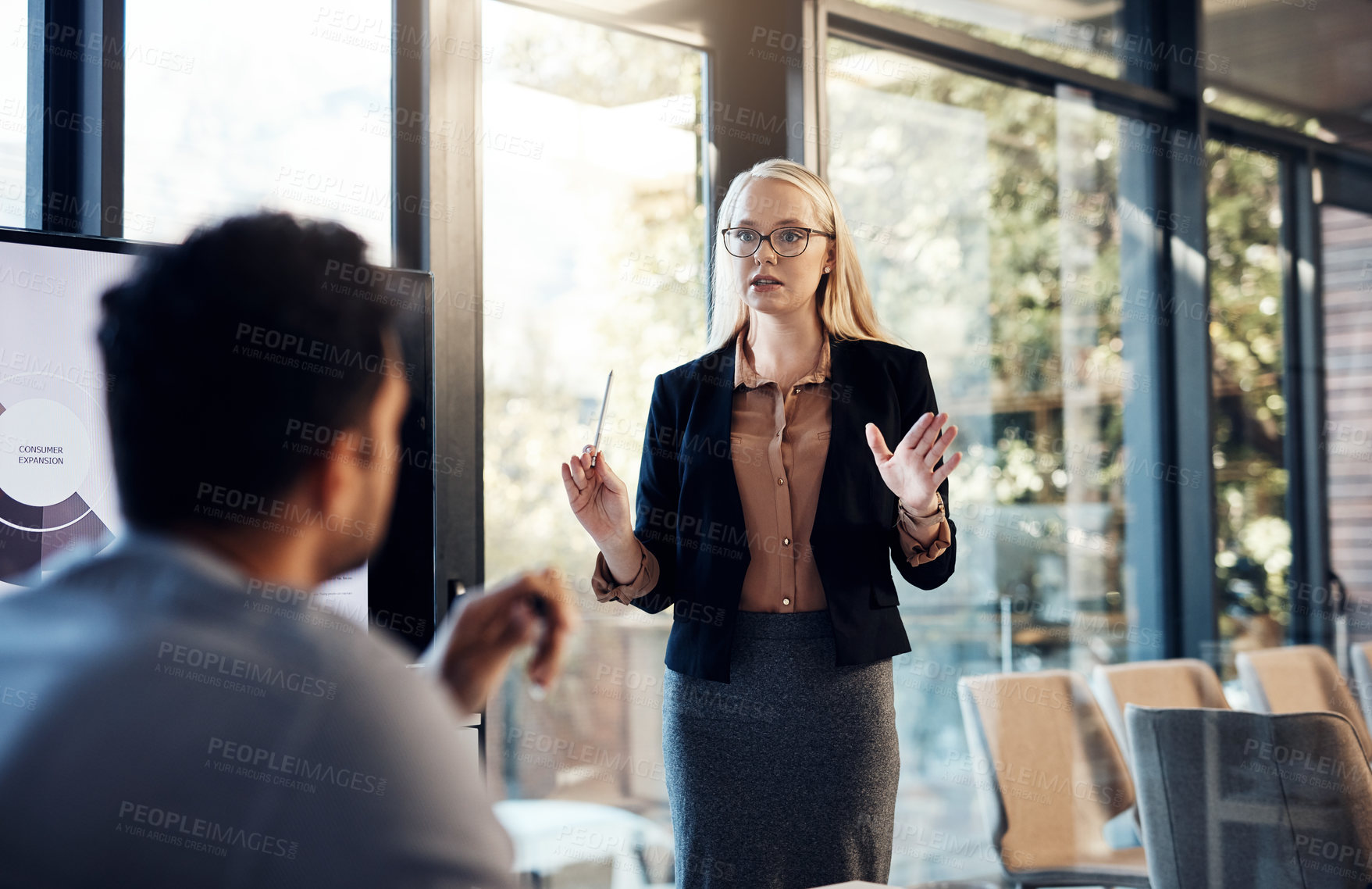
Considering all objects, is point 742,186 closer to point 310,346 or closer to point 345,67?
point 345,67

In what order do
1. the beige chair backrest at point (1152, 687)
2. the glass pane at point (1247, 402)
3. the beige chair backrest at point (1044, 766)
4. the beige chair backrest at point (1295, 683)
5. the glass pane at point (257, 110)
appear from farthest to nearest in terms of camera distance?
the glass pane at point (1247, 402) < the beige chair backrest at point (1295, 683) < the beige chair backrest at point (1152, 687) < the beige chair backrest at point (1044, 766) < the glass pane at point (257, 110)

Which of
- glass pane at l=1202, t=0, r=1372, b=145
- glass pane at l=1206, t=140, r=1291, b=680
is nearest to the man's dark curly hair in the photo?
glass pane at l=1206, t=140, r=1291, b=680

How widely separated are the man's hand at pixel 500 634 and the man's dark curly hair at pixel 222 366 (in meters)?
0.14

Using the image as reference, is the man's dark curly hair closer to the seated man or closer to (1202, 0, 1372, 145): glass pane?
the seated man

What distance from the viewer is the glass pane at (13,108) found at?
84.4 inches

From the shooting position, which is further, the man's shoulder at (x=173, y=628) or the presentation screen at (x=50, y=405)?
the presentation screen at (x=50, y=405)

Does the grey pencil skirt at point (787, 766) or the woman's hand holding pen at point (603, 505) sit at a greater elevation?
the woman's hand holding pen at point (603, 505)

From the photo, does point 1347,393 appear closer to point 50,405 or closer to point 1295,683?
point 1295,683

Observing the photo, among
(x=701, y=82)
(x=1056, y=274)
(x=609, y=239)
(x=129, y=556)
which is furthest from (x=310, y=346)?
(x=1056, y=274)

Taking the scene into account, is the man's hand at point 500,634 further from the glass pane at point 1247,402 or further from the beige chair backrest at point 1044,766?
the glass pane at point 1247,402

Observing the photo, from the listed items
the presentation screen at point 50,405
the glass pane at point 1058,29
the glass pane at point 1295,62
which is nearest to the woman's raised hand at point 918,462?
the presentation screen at point 50,405

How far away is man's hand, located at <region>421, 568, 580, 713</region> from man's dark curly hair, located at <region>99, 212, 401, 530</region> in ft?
0.46

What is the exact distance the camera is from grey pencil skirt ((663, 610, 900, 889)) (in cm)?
192

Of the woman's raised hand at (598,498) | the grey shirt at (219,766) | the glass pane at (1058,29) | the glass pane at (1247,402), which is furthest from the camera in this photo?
the glass pane at (1247,402)
